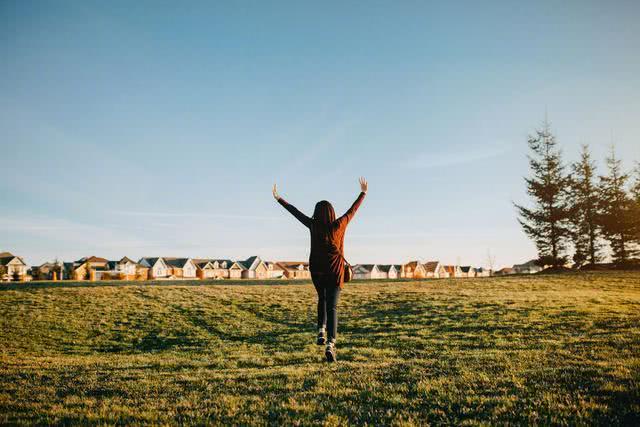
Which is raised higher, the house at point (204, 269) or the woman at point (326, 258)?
the woman at point (326, 258)

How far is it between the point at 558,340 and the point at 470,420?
351 inches

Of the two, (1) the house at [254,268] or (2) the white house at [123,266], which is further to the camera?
(1) the house at [254,268]

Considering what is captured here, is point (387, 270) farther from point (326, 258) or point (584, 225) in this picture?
point (326, 258)

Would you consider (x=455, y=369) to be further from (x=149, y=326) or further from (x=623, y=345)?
(x=149, y=326)

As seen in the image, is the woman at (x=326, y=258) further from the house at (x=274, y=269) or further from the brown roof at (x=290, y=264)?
the brown roof at (x=290, y=264)

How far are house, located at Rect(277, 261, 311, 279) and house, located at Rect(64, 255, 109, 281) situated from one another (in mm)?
56978

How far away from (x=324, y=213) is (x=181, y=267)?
386 ft

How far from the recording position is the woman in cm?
782

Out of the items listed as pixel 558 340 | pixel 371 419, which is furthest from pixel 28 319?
pixel 558 340

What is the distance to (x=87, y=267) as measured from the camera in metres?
106

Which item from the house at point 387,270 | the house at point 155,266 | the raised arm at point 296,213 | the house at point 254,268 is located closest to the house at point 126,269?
the house at point 155,266

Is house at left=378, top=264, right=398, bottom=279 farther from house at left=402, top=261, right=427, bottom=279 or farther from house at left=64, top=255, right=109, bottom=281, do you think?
house at left=64, top=255, right=109, bottom=281

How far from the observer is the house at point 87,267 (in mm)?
103756

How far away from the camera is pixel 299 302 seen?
2611cm
